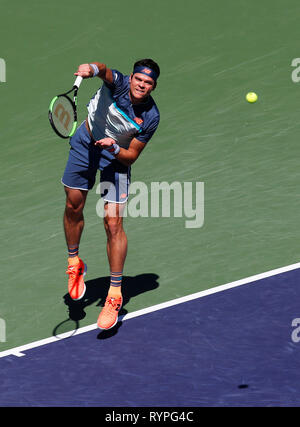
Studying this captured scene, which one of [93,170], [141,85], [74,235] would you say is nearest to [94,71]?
[141,85]

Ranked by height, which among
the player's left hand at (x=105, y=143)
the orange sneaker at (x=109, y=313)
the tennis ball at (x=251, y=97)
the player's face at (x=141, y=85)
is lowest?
the orange sneaker at (x=109, y=313)

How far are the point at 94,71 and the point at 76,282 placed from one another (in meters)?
2.30

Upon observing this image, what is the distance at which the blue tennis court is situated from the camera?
7547 millimetres

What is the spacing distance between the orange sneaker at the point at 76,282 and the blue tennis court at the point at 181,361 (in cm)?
67

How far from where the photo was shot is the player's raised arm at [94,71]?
8398mm

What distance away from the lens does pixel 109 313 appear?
8.85 metres

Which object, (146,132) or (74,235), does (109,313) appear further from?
(146,132)

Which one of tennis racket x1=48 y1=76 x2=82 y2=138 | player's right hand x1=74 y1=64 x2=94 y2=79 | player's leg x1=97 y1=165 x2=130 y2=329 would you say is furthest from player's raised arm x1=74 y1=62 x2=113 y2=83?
player's leg x1=97 y1=165 x2=130 y2=329

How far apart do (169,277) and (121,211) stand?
1.25 m

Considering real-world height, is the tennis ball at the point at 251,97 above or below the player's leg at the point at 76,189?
above

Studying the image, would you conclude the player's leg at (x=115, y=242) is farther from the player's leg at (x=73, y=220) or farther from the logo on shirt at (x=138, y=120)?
the logo on shirt at (x=138, y=120)

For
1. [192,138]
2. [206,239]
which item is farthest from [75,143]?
[192,138]

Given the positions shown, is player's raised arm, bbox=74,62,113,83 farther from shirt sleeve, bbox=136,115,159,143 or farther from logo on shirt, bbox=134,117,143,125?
→ shirt sleeve, bbox=136,115,159,143

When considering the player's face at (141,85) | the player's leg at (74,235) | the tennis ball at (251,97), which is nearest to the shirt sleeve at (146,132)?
the player's face at (141,85)
